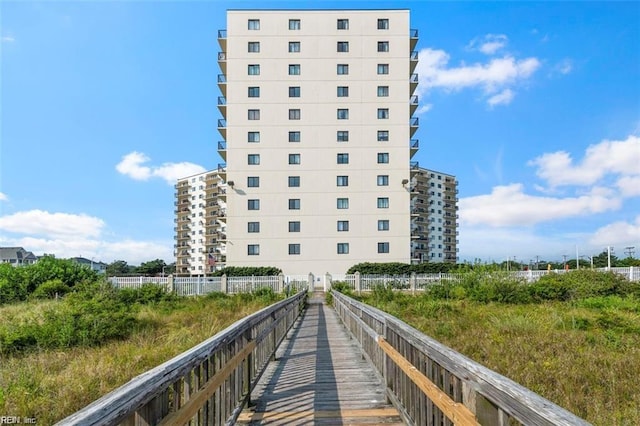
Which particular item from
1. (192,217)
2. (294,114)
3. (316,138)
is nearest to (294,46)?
(294,114)

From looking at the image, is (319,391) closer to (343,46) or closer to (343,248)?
(343,248)

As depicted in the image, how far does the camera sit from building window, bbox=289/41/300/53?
1670 inches

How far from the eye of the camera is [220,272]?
36344 mm

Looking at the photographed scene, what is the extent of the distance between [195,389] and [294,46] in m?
44.1

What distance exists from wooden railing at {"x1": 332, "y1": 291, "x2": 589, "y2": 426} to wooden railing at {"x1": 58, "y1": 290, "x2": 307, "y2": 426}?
170 centimetres

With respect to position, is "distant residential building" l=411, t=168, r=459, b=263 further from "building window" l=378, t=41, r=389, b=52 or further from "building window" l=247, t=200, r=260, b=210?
"building window" l=247, t=200, r=260, b=210

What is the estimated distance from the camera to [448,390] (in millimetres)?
2875

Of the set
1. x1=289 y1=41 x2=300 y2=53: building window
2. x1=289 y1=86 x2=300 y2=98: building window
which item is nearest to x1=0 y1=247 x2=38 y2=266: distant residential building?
x1=289 y1=86 x2=300 y2=98: building window

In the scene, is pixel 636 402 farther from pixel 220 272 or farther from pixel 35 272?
pixel 220 272

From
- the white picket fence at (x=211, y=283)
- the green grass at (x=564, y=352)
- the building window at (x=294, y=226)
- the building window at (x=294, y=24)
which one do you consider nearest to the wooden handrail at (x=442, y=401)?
the green grass at (x=564, y=352)

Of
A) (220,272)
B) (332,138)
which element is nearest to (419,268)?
(332,138)

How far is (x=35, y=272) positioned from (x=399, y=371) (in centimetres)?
2460

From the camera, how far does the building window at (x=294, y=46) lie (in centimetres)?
4241

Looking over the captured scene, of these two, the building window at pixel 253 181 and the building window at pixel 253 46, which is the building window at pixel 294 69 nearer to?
the building window at pixel 253 46
